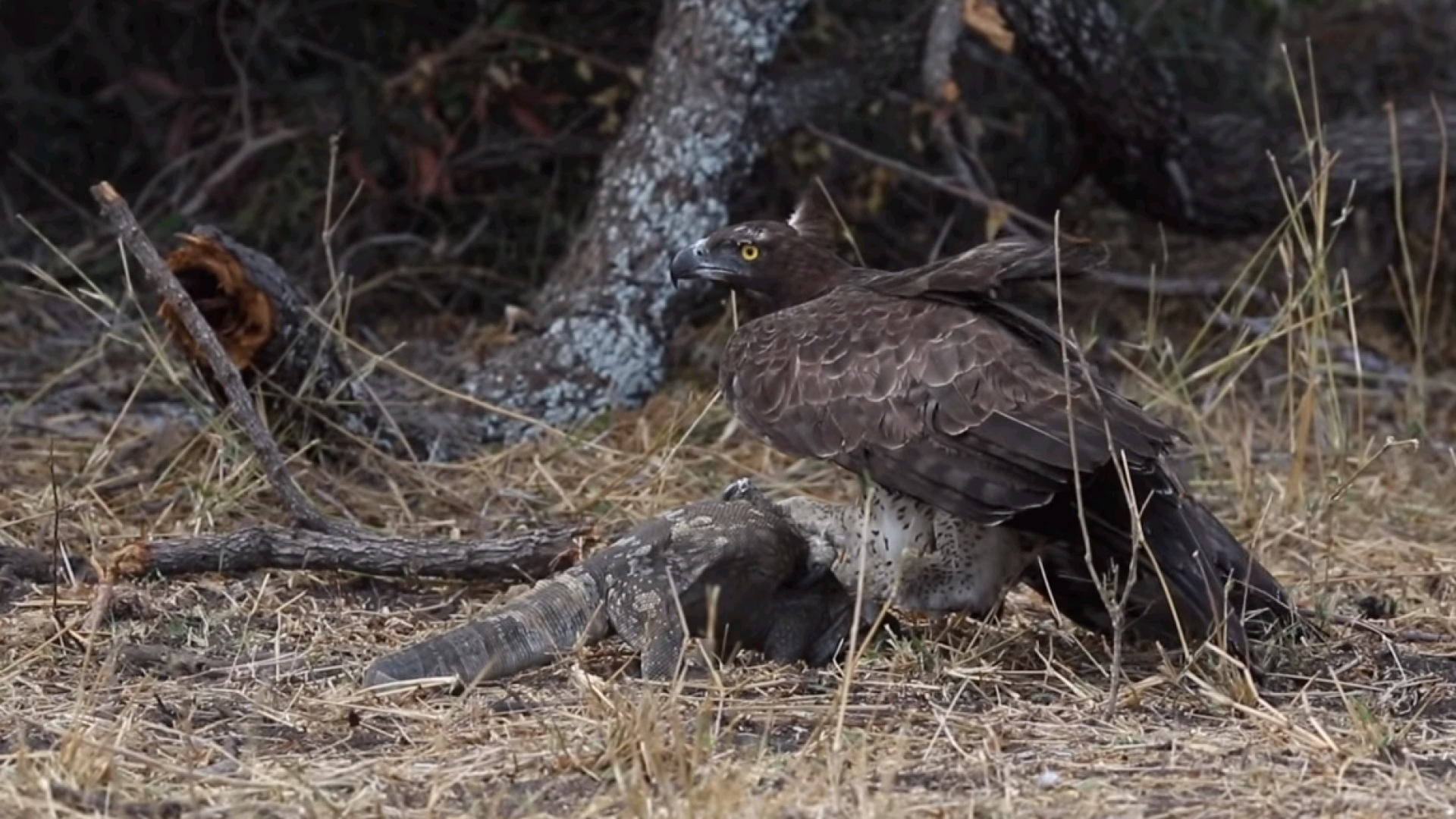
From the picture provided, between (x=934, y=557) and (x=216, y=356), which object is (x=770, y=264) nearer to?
(x=934, y=557)

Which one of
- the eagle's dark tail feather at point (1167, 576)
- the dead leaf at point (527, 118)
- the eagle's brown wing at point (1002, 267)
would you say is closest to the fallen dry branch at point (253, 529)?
the eagle's brown wing at point (1002, 267)

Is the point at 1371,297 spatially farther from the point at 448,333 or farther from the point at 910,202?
the point at 448,333

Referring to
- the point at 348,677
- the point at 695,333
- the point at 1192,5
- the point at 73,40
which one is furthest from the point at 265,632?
the point at 1192,5

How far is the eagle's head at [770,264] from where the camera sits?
215 inches

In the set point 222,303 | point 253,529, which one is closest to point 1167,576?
point 253,529

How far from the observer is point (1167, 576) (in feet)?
15.0

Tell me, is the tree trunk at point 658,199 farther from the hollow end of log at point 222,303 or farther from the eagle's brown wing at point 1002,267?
the eagle's brown wing at point 1002,267

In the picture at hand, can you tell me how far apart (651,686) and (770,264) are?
4.95 feet

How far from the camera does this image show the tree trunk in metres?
7.05

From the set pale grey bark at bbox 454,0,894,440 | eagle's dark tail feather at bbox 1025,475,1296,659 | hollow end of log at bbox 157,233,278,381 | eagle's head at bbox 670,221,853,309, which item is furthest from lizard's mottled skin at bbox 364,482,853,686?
pale grey bark at bbox 454,0,894,440

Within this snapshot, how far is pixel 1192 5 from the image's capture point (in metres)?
8.91

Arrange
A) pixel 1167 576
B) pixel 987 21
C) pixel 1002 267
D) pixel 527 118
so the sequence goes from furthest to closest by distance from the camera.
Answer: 1. pixel 527 118
2. pixel 987 21
3. pixel 1002 267
4. pixel 1167 576

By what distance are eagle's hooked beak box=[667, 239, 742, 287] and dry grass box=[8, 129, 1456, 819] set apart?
697 millimetres

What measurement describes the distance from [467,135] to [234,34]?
984 mm
